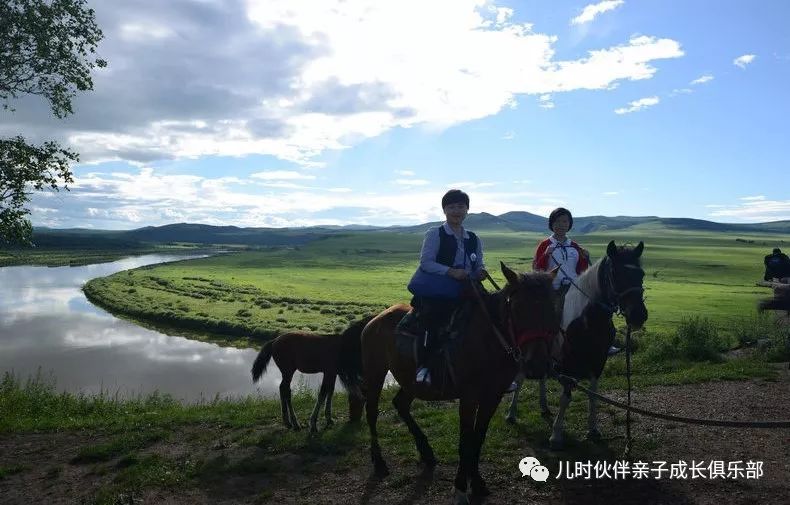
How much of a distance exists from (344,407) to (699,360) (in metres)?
11.5

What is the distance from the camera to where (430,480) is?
7.41m

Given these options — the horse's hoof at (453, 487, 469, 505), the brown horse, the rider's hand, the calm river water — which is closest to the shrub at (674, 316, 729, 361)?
the brown horse

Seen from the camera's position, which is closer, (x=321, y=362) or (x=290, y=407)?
(x=290, y=407)

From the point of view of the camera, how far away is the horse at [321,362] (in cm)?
1024

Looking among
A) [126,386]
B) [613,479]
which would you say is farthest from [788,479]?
[126,386]

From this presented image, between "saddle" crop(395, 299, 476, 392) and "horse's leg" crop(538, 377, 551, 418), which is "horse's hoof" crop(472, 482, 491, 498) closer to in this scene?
"saddle" crop(395, 299, 476, 392)

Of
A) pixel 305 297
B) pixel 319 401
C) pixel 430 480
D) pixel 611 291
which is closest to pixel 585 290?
pixel 611 291

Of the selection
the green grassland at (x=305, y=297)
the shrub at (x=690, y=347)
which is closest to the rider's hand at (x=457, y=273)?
the shrub at (x=690, y=347)

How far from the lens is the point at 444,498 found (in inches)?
267

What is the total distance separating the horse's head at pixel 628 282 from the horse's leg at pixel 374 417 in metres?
4.04

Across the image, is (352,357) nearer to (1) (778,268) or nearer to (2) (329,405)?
(2) (329,405)

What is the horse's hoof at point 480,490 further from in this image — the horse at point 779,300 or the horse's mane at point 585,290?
the horse at point 779,300

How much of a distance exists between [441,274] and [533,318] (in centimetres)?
140

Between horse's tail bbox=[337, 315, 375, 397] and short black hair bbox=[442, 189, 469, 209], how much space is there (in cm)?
405
